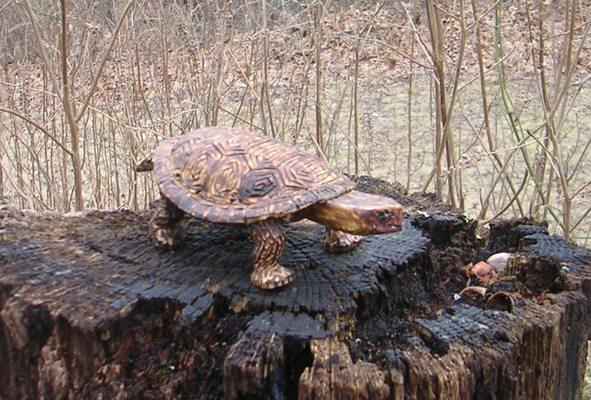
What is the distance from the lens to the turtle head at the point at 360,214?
155 centimetres

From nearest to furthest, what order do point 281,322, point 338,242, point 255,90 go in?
point 281,322
point 338,242
point 255,90

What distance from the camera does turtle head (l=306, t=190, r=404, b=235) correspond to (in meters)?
1.55

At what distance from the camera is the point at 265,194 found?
1.62 m

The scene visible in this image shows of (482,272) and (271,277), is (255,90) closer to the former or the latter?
(482,272)

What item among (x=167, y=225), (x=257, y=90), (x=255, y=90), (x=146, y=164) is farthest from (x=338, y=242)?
(x=257, y=90)

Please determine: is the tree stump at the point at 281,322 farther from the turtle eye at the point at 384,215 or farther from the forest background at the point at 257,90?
the forest background at the point at 257,90

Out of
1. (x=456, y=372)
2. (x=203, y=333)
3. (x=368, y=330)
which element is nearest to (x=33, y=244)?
(x=203, y=333)

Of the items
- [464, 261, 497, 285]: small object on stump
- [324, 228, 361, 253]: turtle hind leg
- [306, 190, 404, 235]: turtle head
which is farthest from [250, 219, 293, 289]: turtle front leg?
Result: [464, 261, 497, 285]: small object on stump

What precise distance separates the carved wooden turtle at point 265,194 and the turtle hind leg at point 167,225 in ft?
0.13

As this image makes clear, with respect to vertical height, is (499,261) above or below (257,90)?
below

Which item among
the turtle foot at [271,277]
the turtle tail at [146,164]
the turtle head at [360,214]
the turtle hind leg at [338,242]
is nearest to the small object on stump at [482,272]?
the turtle hind leg at [338,242]

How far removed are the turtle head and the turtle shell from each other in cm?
4

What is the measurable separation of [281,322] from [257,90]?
3324 mm

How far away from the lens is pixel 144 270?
1795 millimetres
